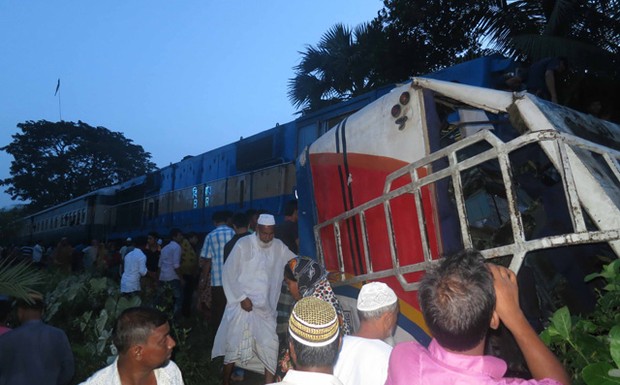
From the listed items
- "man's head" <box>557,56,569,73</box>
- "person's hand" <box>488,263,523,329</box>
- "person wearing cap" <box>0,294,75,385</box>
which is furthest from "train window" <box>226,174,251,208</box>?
"person's hand" <box>488,263,523,329</box>

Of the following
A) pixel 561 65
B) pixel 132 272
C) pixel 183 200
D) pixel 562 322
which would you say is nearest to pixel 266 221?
pixel 562 322

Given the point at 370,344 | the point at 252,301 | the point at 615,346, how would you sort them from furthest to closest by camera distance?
the point at 252,301
the point at 370,344
the point at 615,346

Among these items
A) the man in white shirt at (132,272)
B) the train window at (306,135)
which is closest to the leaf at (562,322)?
the train window at (306,135)

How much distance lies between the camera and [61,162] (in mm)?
49062

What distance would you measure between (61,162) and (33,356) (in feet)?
167

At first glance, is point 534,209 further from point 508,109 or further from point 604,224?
point 604,224

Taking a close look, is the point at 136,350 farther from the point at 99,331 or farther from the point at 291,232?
the point at 99,331

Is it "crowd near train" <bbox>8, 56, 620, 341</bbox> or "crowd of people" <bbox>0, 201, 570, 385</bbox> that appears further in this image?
"crowd near train" <bbox>8, 56, 620, 341</bbox>

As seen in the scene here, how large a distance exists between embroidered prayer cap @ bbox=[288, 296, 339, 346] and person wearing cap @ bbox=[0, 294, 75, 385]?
7.38ft

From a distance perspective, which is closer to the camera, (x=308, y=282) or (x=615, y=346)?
(x=615, y=346)

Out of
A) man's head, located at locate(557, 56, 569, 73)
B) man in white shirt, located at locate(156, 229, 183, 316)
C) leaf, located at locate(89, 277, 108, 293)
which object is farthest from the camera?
man in white shirt, located at locate(156, 229, 183, 316)

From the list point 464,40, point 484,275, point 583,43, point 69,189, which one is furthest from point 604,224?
point 69,189

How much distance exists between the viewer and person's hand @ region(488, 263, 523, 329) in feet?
5.60

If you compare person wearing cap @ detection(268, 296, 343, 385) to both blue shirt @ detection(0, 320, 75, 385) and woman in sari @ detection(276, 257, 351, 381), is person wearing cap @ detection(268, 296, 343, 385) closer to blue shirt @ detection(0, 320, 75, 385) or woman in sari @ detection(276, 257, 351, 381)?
woman in sari @ detection(276, 257, 351, 381)
